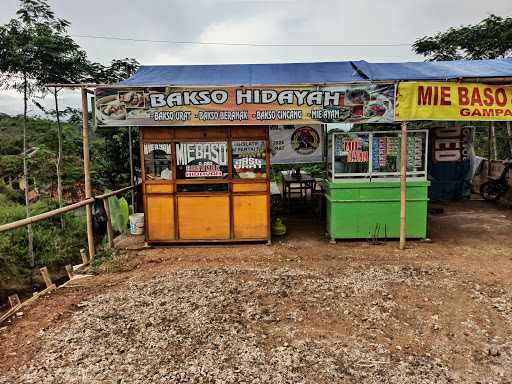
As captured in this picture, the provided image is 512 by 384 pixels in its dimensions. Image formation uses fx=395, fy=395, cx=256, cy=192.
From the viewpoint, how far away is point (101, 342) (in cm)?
388

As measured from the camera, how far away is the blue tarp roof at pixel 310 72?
7.00 metres

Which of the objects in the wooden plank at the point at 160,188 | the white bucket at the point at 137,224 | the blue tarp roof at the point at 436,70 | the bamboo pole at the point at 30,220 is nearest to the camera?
the bamboo pole at the point at 30,220

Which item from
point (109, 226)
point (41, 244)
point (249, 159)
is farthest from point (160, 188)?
point (41, 244)

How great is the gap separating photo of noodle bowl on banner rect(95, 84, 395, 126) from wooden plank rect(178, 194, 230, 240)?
140cm

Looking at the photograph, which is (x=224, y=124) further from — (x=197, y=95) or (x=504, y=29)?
(x=504, y=29)

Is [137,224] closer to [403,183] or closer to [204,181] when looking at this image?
[204,181]

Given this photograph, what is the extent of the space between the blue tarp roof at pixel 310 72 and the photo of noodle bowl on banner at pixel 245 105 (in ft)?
1.01

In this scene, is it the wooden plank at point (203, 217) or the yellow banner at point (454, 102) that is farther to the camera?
the wooden plank at point (203, 217)

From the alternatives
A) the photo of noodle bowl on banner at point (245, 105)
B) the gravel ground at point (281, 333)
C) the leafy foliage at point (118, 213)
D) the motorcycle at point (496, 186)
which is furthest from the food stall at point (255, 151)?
the motorcycle at point (496, 186)

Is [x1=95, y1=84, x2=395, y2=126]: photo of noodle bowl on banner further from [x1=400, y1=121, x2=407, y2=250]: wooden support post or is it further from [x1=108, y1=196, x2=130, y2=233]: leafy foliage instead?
[x1=108, y1=196, x2=130, y2=233]: leafy foliage

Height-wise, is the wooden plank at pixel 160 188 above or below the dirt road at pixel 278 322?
above

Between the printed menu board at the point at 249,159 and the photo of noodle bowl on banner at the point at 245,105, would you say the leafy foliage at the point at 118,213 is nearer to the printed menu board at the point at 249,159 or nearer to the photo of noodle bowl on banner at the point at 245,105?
the photo of noodle bowl on banner at the point at 245,105

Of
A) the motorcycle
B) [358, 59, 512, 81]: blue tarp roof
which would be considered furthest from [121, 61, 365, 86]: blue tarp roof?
the motorcycle

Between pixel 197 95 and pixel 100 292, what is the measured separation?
→ 3.44 meters
